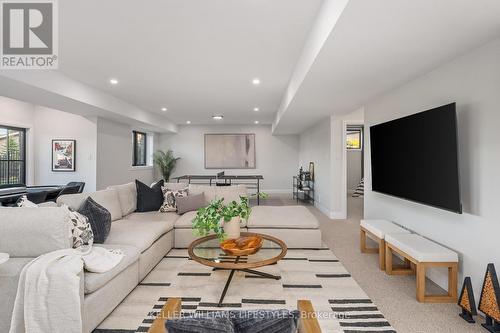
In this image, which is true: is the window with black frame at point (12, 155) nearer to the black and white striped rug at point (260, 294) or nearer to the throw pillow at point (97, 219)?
the throw pillow at point (97, 219)

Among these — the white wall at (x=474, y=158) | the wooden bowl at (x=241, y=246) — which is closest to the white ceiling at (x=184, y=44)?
the white wall at (x=474, y=158)

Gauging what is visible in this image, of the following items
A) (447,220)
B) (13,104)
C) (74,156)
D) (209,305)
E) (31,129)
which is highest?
(13,104)

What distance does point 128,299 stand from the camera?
7.43 feet

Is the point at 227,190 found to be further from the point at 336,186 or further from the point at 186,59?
the point at 336,186

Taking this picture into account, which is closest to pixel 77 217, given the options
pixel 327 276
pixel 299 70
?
pixel 327 276

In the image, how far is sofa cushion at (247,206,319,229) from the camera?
11.4ft

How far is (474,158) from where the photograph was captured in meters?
2.14

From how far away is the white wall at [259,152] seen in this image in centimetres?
945

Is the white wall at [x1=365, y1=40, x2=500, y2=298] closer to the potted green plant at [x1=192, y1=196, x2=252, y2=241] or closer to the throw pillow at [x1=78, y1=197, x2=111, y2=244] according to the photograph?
the potted green plant at [x1=192, y1=196, x2=252, y2=241]

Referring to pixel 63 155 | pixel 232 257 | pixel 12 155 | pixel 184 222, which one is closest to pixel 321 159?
pixel 184 222

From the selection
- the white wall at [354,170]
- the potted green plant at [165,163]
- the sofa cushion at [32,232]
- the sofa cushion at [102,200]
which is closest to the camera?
the sofa cushion at [32,232]

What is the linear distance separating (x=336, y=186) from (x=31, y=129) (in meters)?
7.09

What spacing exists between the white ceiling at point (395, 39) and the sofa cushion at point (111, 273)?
243 cm

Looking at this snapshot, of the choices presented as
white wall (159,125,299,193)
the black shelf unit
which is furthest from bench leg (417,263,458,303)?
white wall (159,125,299,193)
